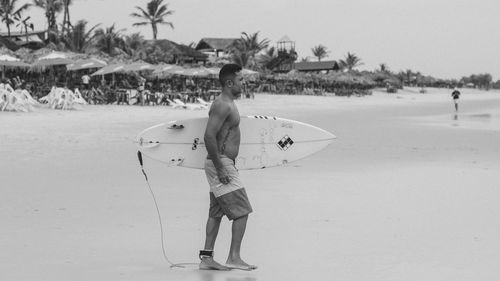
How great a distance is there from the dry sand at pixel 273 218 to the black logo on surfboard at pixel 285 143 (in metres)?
0.68

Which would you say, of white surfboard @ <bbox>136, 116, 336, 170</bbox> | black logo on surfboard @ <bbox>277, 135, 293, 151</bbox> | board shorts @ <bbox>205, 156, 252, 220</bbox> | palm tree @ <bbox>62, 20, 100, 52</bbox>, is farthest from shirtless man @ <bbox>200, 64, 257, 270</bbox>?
palm tree @ <bbox>62, 20, 100, 52</bbox>

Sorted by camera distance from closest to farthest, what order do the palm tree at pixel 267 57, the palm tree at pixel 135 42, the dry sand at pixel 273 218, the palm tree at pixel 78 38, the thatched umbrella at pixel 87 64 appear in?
the dry sand at pixel 273 218
the thatched umbrella at pixel 87 64
the palm tree at pixel 78 38
the palm tree at pixel 135 42
the palm tree at pixel 267 57

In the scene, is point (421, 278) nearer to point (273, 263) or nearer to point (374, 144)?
point (273, 263)

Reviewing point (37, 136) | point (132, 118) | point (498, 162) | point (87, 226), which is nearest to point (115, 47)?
point (132, 118)

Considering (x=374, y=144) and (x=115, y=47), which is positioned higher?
(x=115, y=47)

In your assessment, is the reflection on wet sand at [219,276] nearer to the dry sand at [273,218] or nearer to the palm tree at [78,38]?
the dry sand at [273,218]

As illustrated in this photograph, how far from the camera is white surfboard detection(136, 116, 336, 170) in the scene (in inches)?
175

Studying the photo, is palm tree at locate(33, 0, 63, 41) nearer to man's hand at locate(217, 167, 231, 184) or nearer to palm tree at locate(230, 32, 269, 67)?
palm tree at locate(230, 32, 269, 67)

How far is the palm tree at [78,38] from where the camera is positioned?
42.1m

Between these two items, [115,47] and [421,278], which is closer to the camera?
[421,278]

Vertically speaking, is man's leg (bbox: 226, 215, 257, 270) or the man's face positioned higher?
the man's face

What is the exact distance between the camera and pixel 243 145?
460 cm

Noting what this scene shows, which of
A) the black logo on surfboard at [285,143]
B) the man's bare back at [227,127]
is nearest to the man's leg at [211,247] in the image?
the man's bare back at [227,127]

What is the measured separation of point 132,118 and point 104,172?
11.6m
